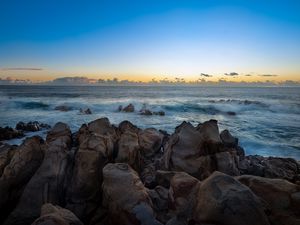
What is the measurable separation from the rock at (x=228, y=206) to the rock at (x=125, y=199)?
Answer: 1224mm

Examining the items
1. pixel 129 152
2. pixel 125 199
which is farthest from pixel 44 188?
pixel 129 152

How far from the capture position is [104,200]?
5840mm

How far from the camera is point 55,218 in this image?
4125 mm

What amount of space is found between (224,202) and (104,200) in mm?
2842

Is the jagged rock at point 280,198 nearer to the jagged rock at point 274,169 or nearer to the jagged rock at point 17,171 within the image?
the jagged rock at point 274,169

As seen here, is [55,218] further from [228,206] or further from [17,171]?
[17,171]

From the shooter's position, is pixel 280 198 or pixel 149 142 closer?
pixel 280 198

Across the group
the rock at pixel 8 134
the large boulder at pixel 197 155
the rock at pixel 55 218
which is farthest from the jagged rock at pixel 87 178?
the rock at pixel 8 134

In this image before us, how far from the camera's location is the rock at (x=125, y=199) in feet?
16.7

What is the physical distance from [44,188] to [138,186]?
2276 millimetres

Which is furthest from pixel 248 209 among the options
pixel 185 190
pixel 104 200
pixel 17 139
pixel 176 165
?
pixel 17 139

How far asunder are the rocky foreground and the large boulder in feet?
0.09

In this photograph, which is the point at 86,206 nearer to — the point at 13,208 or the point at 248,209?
the point at 13,208

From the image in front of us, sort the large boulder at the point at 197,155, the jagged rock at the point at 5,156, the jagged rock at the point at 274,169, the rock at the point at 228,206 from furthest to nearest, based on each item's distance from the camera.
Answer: the jagged rock at the point at 274,169 < the large boulder at the point at 197,155 < the jagged rock at the point at 5,156 < the rock at the point at 228,206
